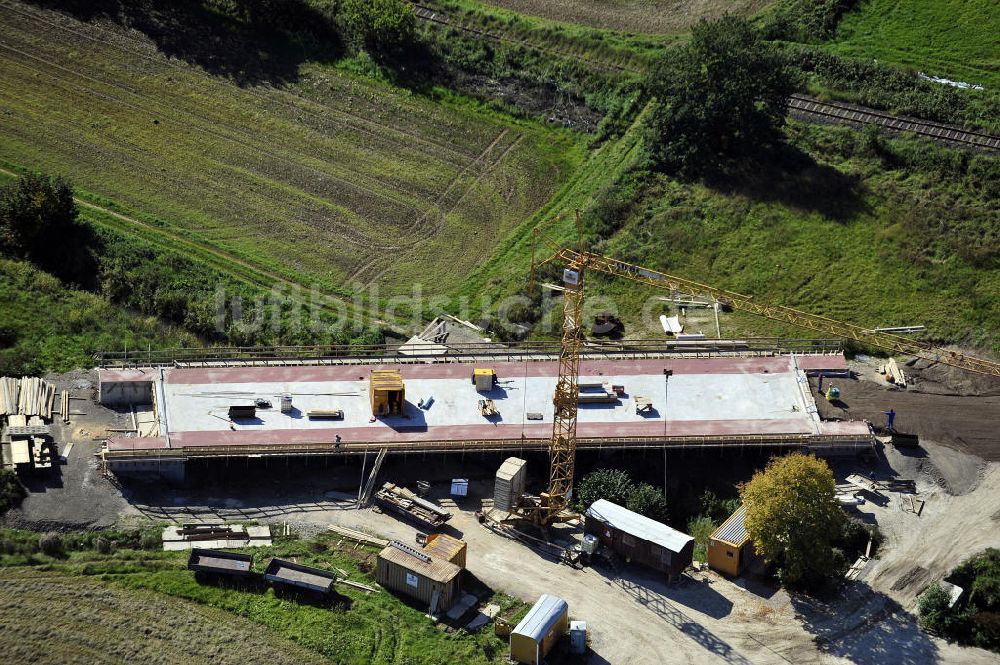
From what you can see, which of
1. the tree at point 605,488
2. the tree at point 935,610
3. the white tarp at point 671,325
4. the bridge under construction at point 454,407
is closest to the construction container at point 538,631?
the tree at point 605,488

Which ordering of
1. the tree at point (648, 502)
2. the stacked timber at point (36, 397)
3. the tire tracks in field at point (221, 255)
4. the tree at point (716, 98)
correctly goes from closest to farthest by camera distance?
the tree at point (648, 502) < the stacked timber at point (36, 397) < the tire tracks in field at point (221, 255) < the tree at point (716, 98)

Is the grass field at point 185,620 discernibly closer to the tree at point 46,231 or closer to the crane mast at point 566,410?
the crane mast at point 566,410

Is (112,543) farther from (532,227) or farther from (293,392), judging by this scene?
(532,227)

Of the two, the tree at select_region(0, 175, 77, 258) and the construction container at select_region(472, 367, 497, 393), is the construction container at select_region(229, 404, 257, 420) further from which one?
the tree at select_region(0, 175, 77, 258)

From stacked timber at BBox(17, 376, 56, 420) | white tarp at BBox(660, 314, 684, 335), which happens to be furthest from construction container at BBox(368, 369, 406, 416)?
white tarp at BBox(660, 314, 684, 335)

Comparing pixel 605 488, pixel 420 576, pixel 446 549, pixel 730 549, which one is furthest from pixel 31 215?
pixel 730 549

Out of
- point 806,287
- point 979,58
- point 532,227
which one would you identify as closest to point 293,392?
point 532,227
